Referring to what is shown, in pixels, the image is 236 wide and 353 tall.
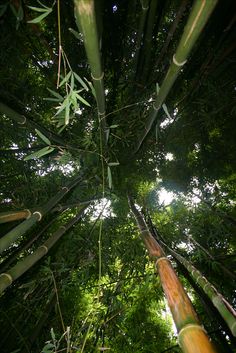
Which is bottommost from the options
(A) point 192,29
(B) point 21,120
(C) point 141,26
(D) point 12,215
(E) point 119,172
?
(A) point 192,29

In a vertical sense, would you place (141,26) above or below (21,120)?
above

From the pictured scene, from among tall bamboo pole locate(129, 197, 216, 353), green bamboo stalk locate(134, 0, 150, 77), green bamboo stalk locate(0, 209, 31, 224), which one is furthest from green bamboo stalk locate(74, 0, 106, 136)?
green bamboo stalk locate(134, 0, 150, 77)

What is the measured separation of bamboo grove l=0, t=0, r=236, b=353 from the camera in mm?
3068

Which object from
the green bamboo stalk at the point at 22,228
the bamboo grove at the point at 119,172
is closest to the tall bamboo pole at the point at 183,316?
the green bamboo stalk at the point at 22,228

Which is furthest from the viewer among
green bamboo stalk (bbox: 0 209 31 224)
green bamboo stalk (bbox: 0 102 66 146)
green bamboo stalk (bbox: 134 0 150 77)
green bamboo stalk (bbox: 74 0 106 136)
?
green bamboo stalk (bbox: 0 102 66 146)

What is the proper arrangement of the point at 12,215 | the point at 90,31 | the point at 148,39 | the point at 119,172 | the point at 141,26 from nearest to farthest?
the point at 90,31, the point at 12,215, the point at 141,26, the point at 148,39, the point at 119,172

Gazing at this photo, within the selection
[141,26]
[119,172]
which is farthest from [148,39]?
[119,172]

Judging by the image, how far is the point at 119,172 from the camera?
3.71 metres

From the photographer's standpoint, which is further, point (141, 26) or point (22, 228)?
point (141, 26)

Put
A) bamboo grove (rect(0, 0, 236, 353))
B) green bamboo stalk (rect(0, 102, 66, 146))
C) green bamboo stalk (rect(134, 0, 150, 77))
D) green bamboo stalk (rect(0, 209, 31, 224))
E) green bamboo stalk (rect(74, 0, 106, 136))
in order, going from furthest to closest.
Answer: bamboo grove (rect(0, 0, 236, 353))
green bamboo stalk (rect(0, 102, 66, 146))
green bamboo stalk (rect(134, 0, 150, 77))
green bamboo stalk (rect(0, 209, 31, 224))
green bamboo stalk (rect(74, 0, 106, 136))

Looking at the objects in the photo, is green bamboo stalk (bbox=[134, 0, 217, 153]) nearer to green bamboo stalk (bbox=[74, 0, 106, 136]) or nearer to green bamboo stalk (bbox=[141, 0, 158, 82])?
green bamboo stalk (bbox=[74, 0, 106, 136])

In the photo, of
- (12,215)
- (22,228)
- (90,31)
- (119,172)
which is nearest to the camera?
(90,31)

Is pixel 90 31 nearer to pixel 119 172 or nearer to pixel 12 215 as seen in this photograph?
pixel 12 215

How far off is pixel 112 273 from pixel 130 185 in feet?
3.95
